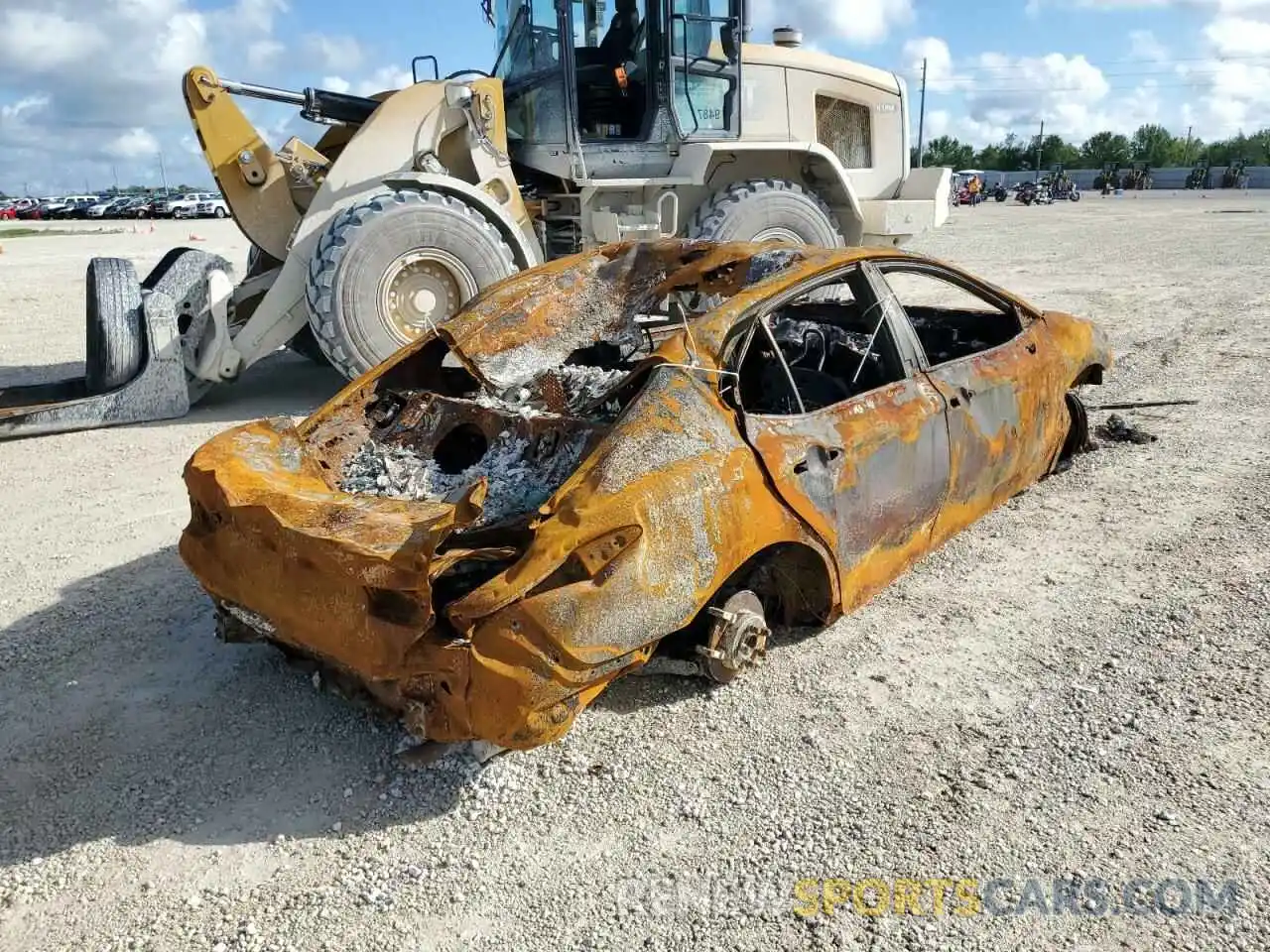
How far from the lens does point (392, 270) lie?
7070 mm

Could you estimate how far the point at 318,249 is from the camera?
6918 millimetres

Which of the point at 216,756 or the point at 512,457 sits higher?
the point at 512,457

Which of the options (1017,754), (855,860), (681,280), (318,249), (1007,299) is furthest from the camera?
(318,249)

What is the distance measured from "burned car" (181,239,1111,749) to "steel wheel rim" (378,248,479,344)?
117 inches

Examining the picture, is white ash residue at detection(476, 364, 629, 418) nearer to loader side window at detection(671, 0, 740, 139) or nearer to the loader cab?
the loader cab

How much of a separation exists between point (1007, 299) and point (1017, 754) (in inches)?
111

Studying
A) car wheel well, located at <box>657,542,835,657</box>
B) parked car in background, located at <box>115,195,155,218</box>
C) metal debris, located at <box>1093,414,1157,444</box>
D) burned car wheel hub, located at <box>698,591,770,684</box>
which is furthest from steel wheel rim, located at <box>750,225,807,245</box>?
parked car in background, located at <box>115,195,155,218</box>

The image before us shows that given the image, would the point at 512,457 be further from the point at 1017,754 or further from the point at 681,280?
the point at 1017,754

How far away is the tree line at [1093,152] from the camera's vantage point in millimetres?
84125

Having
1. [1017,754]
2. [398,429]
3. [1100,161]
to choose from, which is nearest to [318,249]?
[398,429]

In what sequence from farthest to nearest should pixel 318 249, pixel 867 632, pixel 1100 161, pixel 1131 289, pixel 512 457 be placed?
1. pixel 1100 161
2. pixel 1131 289
3. pixel 318 249
4. pixel 867 632
5. pixel 512 457

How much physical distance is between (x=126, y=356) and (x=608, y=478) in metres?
5.96

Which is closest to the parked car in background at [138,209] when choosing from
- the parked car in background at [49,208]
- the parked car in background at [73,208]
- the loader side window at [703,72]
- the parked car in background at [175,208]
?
the parked car in background at [175,208]

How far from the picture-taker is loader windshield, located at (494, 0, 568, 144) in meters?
7.98
